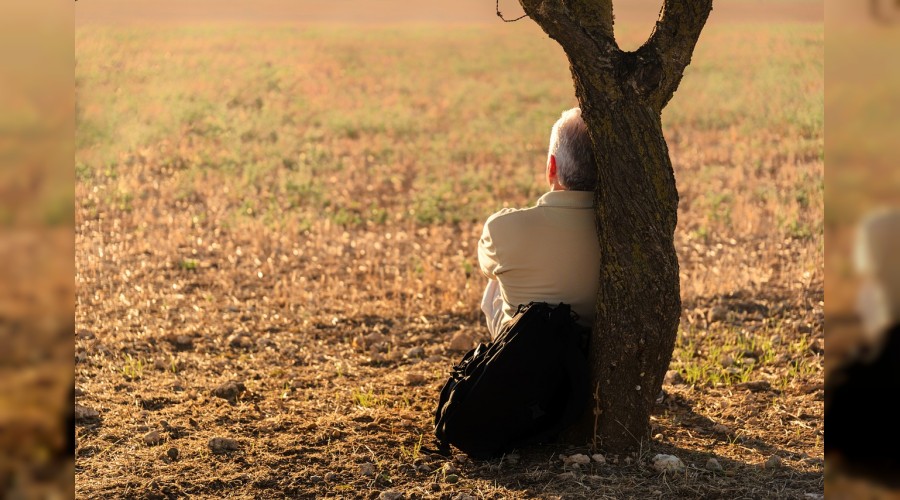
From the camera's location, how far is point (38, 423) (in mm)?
1237

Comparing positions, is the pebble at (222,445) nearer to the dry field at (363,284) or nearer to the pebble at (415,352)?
the dry field at (363,284)

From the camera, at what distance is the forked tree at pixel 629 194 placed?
156 inches

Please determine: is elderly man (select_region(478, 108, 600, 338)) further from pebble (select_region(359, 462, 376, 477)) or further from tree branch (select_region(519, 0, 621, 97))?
pebble (select_region(359, 462, 376, 477))

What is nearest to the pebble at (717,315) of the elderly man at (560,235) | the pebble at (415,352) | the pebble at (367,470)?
the pebble at (415,352)

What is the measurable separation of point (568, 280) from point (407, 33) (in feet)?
88.5

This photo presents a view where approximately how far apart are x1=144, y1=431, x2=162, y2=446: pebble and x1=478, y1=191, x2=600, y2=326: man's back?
1901 mm

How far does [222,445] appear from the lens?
4.53 meters

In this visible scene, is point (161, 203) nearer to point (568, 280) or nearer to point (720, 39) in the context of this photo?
point (568, 280)

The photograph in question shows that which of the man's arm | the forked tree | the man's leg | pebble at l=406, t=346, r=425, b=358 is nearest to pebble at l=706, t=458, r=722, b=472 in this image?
the forked tree

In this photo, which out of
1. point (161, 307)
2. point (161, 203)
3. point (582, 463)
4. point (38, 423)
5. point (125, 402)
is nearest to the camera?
point (38, 423)

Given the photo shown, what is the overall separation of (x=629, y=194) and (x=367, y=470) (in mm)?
1675

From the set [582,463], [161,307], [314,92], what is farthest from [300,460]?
[314,92]

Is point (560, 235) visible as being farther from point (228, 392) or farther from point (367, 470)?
point (228, 392)

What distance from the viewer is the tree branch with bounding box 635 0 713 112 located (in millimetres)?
4082
